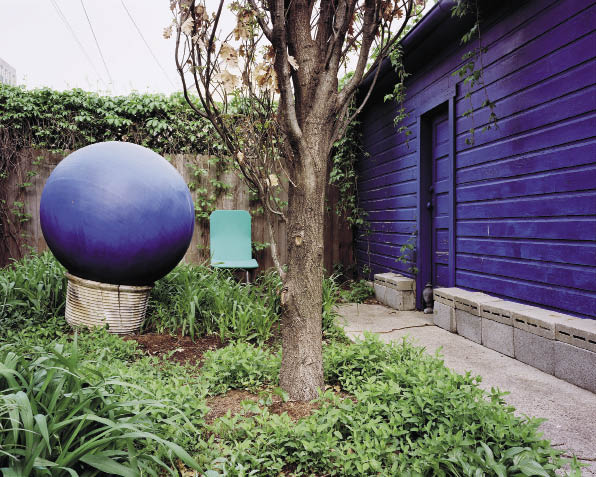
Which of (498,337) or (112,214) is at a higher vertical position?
(112,214)

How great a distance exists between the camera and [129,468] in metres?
1.24

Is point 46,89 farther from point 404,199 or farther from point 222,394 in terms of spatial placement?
point 222,394

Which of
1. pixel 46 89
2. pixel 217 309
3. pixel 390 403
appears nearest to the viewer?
pixel 390 403

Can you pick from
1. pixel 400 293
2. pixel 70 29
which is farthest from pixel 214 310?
pixel 70 29

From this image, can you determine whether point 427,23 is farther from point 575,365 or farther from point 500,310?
point 575,365

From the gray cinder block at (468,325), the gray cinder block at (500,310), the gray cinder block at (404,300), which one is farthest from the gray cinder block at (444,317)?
the gray cinder block at (404,300)

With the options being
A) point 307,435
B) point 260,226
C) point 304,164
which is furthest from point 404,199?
point 307,435

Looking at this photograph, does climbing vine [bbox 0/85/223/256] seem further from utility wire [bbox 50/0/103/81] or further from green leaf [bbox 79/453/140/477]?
utility wire [bbox 50/0/103/81]

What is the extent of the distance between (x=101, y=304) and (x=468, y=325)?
9.58 ft

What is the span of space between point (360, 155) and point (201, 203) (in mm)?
2484

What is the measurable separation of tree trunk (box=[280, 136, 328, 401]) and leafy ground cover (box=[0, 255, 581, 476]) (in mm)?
124

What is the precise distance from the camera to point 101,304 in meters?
3.22

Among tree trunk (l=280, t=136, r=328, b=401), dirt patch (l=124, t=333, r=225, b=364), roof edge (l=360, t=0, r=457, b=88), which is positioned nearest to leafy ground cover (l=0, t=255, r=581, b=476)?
tree trunk (l=280, t=136, r=328, b=401)

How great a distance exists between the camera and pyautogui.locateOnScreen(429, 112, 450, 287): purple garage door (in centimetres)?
430
